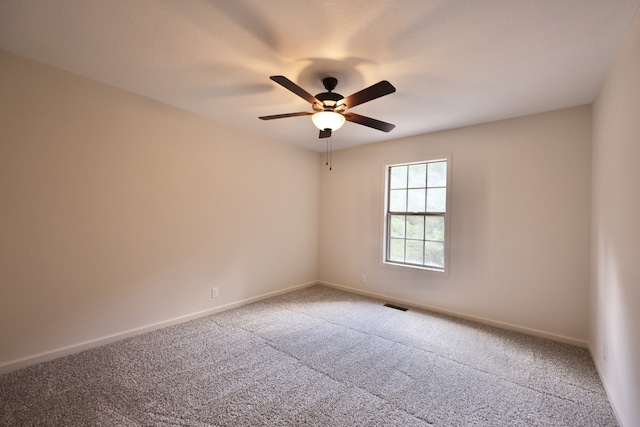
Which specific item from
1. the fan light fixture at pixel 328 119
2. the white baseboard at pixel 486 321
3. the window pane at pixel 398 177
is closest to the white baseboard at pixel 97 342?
the white baseboard at pixel 486 321

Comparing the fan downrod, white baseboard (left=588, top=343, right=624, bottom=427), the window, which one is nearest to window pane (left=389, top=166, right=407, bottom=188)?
the window

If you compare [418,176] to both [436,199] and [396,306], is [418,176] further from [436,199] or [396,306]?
[396,306]

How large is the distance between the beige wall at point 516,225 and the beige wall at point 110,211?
2315 mm

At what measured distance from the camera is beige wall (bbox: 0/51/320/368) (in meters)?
2.17

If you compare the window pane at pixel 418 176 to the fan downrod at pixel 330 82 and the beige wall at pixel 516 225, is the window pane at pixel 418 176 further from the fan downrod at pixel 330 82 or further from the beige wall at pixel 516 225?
the fan downrod at pixel 330 82

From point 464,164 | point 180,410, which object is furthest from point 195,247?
point 464,164

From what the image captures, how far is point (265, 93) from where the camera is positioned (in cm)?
267

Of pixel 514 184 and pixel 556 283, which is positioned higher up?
pixel 514 184

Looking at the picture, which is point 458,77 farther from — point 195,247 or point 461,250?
point 195,247

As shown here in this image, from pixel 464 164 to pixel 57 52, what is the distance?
4.15 meters

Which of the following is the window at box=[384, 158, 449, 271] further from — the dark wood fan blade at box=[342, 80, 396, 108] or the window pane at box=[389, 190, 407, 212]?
the dark wood fan blade at box=[342, 80, 396, 108]

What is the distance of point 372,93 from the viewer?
1.95 meters

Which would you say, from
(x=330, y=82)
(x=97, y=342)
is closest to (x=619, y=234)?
(x=330, y=82)

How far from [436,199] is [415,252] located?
82 cm
